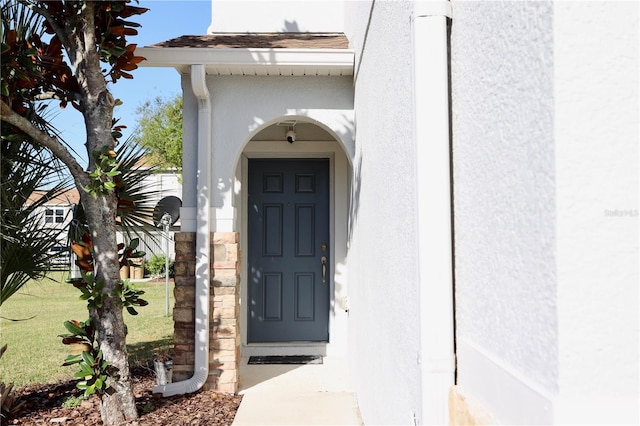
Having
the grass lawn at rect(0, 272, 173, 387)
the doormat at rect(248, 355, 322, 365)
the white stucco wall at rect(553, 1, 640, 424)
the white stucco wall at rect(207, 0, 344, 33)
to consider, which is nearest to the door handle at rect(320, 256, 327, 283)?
the doormat at rect(248, 355, 322, 365)

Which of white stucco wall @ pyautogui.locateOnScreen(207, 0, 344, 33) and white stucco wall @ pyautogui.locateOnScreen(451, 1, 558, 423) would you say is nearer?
white stucco wall @ pyautogui.locateOnScreen(451, 1, 558, 423)

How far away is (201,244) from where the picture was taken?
181 inches

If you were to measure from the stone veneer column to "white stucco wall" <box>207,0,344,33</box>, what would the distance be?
2656 millimetres

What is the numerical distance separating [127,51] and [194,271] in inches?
75.3

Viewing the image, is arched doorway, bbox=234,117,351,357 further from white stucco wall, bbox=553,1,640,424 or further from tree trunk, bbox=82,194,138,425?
white stucco wall, bbox=553,1,640,424

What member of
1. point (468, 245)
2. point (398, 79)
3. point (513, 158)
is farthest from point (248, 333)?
point (513, 158)

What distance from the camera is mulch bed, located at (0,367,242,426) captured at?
155 inches

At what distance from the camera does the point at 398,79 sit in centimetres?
230

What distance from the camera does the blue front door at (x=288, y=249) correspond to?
6.34 m

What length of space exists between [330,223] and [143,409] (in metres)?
3.02

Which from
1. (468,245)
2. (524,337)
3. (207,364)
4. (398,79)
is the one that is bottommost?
(207,364)

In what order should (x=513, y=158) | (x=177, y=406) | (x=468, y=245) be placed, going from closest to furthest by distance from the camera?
(x=513, y=158)
(x=468, y=245)
(x=177, y=406)

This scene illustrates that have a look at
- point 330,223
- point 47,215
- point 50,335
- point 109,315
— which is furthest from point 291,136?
point 50,335

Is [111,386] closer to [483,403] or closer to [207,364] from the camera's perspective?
[207,364]
